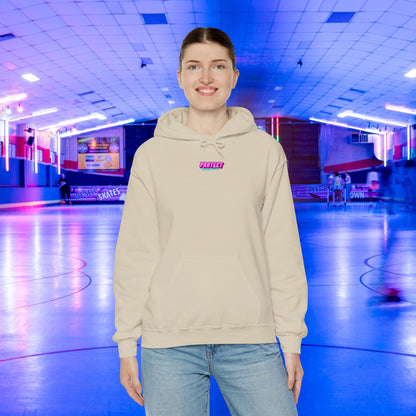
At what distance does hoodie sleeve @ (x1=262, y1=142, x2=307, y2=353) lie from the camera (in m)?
1.09

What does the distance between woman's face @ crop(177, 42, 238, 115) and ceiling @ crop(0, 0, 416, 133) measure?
9.53 meters

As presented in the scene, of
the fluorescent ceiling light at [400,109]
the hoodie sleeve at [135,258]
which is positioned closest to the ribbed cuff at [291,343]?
the hoodie sleeve at [135,258]

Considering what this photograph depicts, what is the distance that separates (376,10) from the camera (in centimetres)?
1034

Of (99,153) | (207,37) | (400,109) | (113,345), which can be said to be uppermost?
(400,109)

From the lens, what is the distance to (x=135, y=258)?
111 cm

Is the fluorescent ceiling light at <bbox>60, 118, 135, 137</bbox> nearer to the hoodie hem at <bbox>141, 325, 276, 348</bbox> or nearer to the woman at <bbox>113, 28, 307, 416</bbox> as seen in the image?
the woman at <bbox>113, 28, 307, 416</bbox>

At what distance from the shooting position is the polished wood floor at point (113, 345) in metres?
1.95

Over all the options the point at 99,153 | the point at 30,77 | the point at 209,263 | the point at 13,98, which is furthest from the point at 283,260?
the point at 99,153

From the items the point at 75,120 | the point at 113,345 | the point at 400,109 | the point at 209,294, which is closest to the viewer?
the point at 209,294

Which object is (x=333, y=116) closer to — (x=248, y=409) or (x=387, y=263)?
(x=387, y=263)

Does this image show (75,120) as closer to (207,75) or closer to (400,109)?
(400,109)

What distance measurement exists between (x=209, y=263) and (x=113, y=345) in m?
1.76

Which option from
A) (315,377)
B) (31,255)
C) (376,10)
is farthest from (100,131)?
(315,377)

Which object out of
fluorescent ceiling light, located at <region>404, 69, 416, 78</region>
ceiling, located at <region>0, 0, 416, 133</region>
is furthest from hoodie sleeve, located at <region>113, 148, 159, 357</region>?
fluorescent ceiling light, located at <region>404, 69, 416, 78</region>
